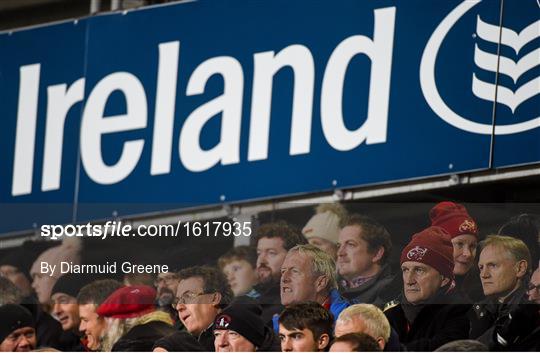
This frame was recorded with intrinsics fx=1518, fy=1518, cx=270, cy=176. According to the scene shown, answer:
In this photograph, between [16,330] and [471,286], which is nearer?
[471,286]

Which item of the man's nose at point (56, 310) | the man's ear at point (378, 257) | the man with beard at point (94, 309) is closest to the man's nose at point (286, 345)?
the man's ear at point (378, 257)

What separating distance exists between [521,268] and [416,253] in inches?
16.9

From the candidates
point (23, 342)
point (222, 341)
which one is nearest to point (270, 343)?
point (222, 341)

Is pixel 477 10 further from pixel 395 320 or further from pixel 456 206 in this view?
pixel 395 320

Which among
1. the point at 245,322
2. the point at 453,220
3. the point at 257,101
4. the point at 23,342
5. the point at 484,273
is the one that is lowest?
the point at 23,342

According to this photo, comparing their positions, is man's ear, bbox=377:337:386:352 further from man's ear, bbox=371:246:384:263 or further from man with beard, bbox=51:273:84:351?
man with beard, bbox=51:273:84:351

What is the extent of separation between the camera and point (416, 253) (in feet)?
19.0

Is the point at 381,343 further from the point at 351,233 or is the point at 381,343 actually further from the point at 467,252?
the point at 351,233

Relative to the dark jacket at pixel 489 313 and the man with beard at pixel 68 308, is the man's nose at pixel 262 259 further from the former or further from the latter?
the dark jacket at pixel 489 313

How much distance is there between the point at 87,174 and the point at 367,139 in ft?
5.64

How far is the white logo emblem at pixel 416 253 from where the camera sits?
577 centimetres

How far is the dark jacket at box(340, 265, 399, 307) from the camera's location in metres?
5.74

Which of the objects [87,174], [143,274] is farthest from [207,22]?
[143,274]

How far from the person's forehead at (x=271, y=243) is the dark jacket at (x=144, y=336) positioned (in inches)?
20.1
